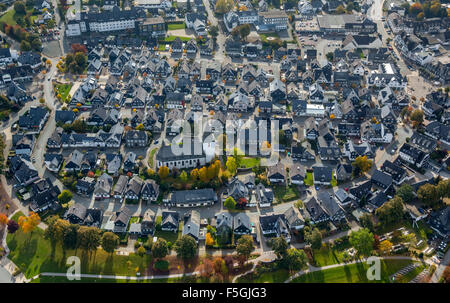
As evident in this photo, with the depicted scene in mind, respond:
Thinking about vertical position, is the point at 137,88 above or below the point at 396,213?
above

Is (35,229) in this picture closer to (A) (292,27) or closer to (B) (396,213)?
(B) (396,213)

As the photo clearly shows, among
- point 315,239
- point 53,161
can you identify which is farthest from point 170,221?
point 53,161

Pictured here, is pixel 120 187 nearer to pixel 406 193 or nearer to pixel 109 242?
pixel 109 242

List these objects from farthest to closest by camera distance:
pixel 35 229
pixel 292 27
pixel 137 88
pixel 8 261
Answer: pixel 292 27
pixel 137 88
pixel 35 229
pixel 8 261

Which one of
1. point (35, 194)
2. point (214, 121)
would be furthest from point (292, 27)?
point (35, 194)

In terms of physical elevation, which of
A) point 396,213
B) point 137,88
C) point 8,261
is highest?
point 137,88

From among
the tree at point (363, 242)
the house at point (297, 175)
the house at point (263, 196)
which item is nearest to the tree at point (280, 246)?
the house at point (263, 196)
